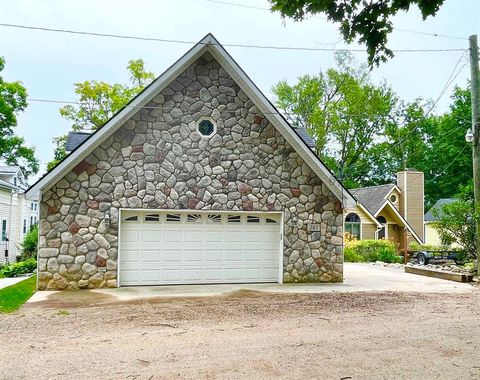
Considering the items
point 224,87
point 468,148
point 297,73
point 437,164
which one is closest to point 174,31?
point 224,87

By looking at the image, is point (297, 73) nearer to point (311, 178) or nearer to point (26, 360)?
point (311, 178)

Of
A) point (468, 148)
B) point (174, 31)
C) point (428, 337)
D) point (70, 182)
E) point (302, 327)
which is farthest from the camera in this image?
point (468, 148)

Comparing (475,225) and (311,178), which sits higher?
(311,178)

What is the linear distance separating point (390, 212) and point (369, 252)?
778cm

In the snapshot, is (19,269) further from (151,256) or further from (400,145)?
(400,145)

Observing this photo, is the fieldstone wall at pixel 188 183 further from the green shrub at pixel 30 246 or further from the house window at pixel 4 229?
the house window at pixel 4 229

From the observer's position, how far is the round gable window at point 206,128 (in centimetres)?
1207

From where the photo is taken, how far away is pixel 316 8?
4699 mm

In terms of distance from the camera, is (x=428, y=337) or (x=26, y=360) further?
(x=428, y=337)

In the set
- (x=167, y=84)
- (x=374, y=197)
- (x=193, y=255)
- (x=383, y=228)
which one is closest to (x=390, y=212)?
(x=383, y=228)

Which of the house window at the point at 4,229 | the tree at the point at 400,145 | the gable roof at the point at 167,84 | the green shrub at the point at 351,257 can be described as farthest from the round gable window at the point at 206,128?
the tree at the point at 400,145

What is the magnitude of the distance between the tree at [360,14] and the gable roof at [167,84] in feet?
23.2

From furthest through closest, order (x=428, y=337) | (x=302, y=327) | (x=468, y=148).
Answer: (x=468, y=148) < (x=302, y=327) < (x=428, y=337)

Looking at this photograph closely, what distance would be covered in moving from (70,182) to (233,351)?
6.84m
